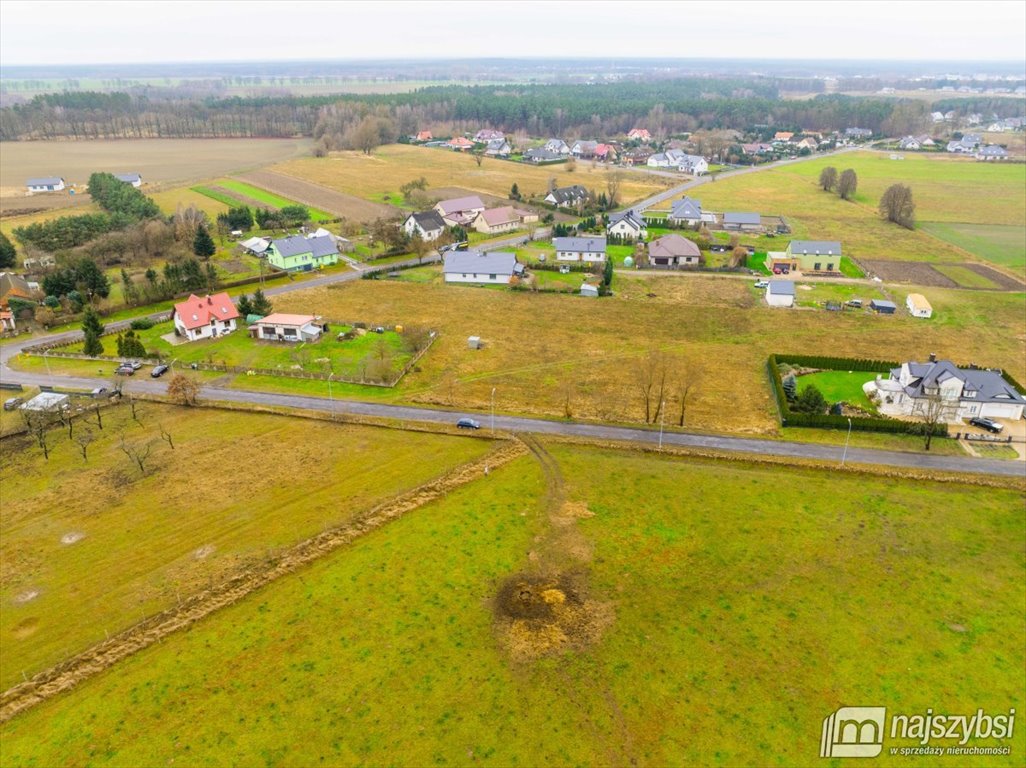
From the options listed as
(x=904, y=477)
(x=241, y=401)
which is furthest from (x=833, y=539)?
(x=241, y=401)

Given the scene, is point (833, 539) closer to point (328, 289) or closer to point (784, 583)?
point (784, 583)

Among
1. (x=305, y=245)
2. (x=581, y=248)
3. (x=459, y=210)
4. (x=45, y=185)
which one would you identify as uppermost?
(x=45, y=185)

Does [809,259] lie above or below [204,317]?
above

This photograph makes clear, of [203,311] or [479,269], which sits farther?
[479,269]

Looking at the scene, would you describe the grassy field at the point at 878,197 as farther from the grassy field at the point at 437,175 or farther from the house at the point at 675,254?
the grassy field at the point at 437,175

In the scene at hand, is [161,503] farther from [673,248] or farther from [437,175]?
[437,175]

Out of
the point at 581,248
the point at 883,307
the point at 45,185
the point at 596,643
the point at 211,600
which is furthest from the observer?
the point at 45,185

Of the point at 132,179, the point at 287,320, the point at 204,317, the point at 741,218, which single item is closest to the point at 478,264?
the point at 287,320
